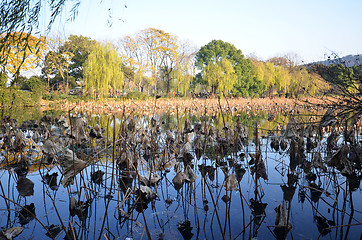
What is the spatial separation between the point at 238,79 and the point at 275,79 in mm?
9690

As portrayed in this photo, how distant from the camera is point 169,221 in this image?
2.66m

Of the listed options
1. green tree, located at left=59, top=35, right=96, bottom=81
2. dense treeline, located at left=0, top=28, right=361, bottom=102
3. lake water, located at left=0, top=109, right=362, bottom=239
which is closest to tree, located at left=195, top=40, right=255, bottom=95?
dense treeline, located at left=0, top=28, right=361, bottom=102

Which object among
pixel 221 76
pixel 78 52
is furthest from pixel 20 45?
pixel 78 52

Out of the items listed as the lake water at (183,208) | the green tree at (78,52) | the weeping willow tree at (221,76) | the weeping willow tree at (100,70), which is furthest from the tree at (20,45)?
the green tree at (78,52)

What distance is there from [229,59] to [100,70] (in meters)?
18.8

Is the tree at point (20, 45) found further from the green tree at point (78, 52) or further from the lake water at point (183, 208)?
the green tree at point (78, 52)

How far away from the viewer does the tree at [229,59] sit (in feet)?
115

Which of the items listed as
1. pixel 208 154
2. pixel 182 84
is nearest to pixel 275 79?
pixel 182 84

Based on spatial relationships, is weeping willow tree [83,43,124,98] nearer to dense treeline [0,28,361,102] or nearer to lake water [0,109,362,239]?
dense treeline [0,28,361,102]

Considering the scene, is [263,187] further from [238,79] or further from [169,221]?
[238,79]

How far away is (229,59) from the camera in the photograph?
118 ft

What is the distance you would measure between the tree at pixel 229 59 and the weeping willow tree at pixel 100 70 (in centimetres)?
1361

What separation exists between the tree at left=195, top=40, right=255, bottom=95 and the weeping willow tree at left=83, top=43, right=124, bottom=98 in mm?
13614

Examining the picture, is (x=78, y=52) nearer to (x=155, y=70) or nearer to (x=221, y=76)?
(x=155, y=70)
